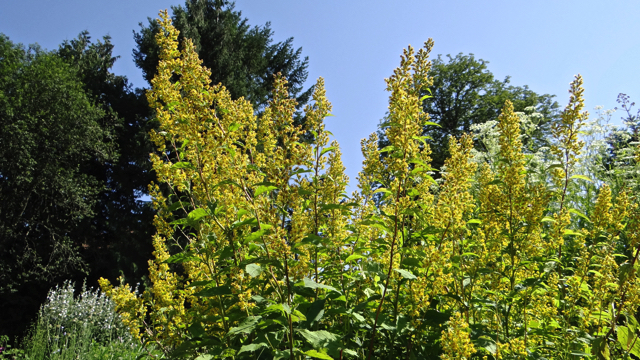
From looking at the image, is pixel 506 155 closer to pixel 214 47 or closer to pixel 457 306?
pixel 457 306

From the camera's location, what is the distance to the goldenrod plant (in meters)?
1.86

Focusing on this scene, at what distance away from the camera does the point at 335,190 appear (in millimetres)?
2514

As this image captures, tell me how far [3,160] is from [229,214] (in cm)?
2106

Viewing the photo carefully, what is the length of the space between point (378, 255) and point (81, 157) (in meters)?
22.1

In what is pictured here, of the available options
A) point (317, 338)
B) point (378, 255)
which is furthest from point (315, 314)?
point (378, 255)

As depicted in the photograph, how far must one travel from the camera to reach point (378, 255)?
7.74ft

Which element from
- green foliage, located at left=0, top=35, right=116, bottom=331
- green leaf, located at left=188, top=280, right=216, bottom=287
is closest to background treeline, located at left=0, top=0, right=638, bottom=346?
green foliage, located at left=0, top=35, right=116, bottom=331

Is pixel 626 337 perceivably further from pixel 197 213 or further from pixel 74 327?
pixel 74 327

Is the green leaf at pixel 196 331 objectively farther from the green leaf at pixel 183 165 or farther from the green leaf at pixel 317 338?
the green leaf at pixel 183 165

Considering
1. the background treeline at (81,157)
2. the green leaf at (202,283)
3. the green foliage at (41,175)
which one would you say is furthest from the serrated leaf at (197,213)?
the green foliage at (41,175)

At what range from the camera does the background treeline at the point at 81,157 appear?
18047mm

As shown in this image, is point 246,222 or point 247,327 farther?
point 246,222

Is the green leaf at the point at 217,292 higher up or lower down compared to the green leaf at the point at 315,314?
higher up

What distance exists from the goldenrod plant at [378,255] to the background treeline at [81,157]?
16.1 metres
